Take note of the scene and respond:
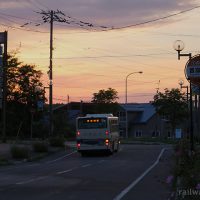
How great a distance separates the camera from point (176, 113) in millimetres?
72562

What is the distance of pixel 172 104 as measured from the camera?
73.4 m

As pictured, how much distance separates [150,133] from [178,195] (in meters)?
103

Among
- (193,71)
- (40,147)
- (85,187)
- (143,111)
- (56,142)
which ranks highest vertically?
(143,111)

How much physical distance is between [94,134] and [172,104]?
35.1 meters

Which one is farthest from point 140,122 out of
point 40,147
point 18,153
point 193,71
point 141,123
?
point 193,71

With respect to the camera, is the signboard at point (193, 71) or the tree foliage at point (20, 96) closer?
the signboard at point (193, 71)

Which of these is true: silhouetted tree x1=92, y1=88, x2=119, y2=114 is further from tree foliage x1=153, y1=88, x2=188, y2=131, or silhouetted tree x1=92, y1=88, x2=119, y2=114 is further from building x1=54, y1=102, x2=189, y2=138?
tree foliage x1=153, y1=88, x2=188, y2=131

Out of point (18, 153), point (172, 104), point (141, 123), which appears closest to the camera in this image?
point (18, 153)

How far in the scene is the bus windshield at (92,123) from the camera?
1581 inches

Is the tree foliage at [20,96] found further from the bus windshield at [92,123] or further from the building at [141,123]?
the bus windshield at [92,123]

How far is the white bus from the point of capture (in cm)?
3953

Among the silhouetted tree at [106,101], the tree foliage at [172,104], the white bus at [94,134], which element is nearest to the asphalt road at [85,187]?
the white bus at [94,134]

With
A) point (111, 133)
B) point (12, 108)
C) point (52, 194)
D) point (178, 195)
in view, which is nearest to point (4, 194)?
point (52, 194)

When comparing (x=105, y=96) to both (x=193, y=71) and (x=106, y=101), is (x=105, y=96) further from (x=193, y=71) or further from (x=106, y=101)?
(x=193, y=71)
